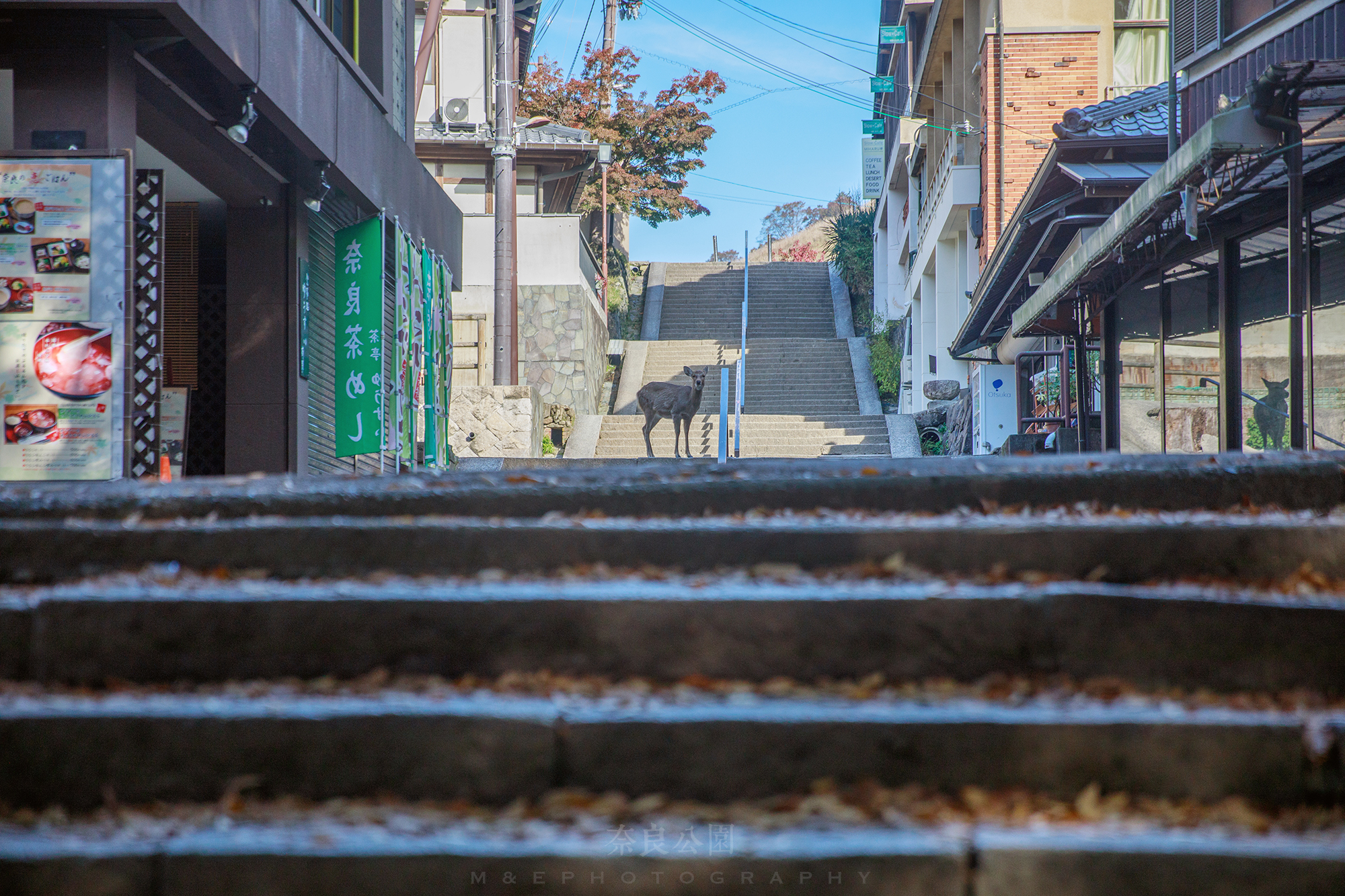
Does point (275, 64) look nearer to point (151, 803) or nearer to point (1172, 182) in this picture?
point (1172, 182)

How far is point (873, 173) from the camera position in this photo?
32.8m

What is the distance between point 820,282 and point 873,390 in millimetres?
10220

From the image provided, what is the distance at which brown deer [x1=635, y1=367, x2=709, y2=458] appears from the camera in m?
14.0

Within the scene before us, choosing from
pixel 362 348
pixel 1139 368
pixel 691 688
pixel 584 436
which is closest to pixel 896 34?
pixel 584 436

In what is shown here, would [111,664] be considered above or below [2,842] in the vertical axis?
above

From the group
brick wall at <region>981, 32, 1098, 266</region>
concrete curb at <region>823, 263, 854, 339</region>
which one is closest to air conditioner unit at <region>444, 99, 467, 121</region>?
concrete curb at <region>823, 263, 854, 339</region>

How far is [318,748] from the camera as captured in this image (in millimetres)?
2438

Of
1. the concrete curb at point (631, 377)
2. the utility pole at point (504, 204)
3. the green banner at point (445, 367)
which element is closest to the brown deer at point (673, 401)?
the utility pole at point (504, 204)

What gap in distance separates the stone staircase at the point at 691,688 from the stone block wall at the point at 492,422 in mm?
11689

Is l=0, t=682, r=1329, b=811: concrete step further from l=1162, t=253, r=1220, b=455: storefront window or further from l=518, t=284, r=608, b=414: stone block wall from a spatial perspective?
l=518, t=284, r=608, b=414: stone block wall

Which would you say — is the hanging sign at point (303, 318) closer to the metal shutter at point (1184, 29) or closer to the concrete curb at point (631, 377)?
the metal shutter at point (1184, 29)

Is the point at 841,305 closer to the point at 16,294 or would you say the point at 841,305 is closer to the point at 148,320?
the point at 148,320

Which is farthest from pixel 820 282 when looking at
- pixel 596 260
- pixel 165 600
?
pixel 165 600

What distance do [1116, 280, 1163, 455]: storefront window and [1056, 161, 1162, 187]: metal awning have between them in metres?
1.00
